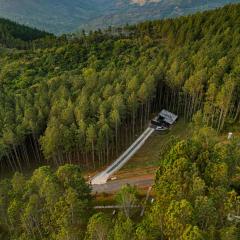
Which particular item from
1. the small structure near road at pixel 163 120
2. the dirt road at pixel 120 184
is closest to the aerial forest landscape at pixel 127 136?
the small structure near road at pixel 163 120

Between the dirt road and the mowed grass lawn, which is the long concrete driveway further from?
the dirt road

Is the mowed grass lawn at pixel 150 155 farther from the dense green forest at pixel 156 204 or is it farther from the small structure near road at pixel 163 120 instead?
the dense green forest at pixel 156 204

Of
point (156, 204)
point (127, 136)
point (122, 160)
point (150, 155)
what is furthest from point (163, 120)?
point (156, 204)

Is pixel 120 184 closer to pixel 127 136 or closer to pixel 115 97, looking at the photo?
pixel 127 136

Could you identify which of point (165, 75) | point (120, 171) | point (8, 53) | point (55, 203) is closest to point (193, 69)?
point (165, 75)

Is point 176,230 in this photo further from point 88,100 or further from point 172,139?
point 88,100

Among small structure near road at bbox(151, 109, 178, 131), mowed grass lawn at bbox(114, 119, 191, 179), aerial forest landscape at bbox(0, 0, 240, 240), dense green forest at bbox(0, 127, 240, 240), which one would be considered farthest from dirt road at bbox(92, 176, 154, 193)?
small structure near road at bbox(151, 109, 178, 131)
